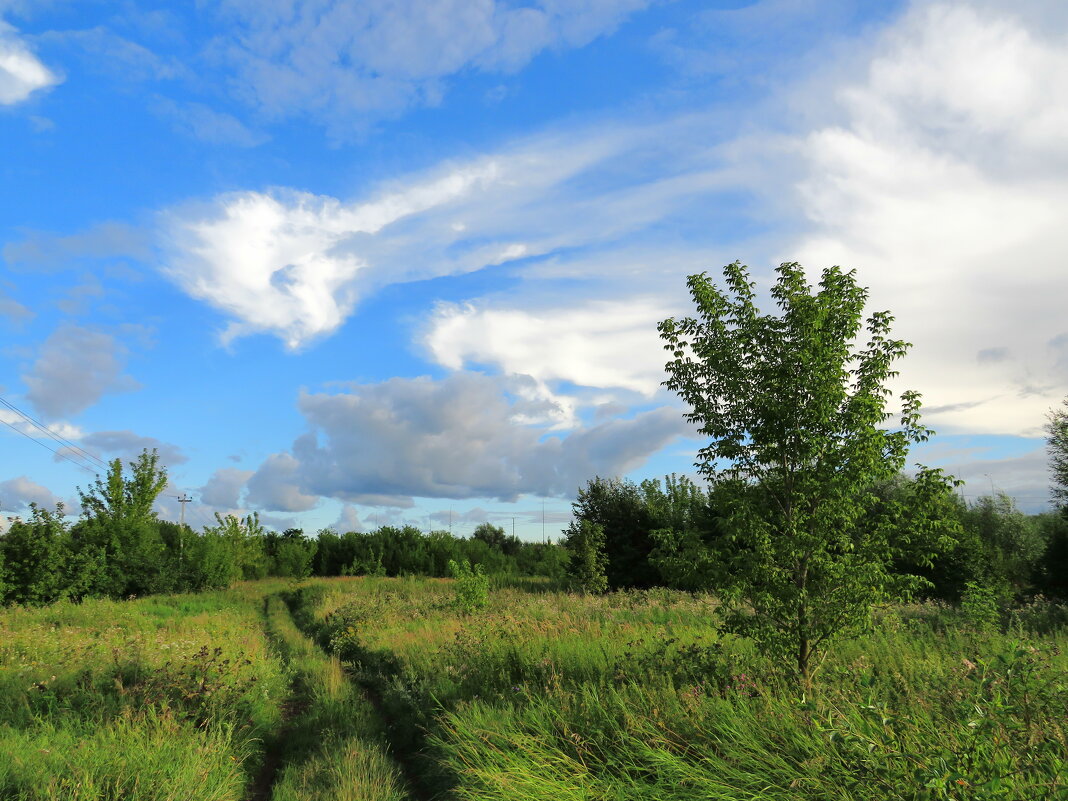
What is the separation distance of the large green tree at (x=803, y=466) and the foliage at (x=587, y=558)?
2172 cm

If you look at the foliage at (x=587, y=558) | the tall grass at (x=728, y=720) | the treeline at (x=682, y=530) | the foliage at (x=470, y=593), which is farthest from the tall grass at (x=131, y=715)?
the foliage at (x=587, y=558)

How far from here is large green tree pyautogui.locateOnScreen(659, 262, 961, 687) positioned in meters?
7.91

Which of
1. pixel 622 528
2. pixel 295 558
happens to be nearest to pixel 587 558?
pixel 622 528

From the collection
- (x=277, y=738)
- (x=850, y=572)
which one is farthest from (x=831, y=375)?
(x=277, y=738)

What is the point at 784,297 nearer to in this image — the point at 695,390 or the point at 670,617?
the point at 695,390

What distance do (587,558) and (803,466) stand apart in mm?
22830

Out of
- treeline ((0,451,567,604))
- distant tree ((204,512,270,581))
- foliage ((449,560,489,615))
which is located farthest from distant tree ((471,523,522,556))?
foliage ((449,560,489,615))

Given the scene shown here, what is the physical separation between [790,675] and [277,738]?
754 centimetres

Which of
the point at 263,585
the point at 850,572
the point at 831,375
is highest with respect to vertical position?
the point at 831,375

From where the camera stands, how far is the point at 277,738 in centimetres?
962

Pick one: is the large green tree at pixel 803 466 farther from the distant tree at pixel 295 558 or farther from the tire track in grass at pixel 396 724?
the distant tree at pixel 295 558

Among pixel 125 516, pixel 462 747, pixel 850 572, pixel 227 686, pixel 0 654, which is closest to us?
pixel 462 747

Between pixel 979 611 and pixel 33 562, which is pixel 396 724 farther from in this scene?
pixel 33 562

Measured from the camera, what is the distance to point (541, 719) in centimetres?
710
